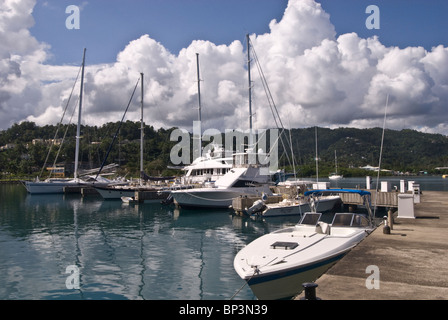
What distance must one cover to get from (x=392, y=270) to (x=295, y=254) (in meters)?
2.77

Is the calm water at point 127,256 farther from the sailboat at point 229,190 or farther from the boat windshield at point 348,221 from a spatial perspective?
the sailboat at point 229,190

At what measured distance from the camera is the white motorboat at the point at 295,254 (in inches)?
384

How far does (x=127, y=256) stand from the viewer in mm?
17469

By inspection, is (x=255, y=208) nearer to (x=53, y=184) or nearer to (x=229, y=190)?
(x=229, y=190)

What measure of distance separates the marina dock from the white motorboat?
2.22 ft

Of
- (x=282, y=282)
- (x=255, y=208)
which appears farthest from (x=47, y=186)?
(x=282, y=282)

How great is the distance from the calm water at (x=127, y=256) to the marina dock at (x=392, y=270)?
386cm

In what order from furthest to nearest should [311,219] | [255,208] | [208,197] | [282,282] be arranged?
[208,197] → [255,208] → [311,219] → [282,282]

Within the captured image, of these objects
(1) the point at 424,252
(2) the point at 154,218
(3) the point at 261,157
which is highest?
(3) the point at 261,157

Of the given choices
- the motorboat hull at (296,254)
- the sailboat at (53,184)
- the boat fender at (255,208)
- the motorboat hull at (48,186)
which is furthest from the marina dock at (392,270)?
the motorboat hull at (48,186)
